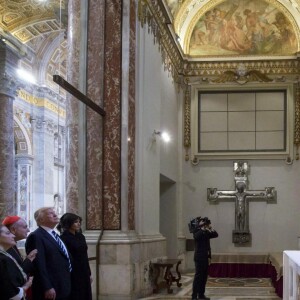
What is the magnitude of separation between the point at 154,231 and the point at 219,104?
691cm

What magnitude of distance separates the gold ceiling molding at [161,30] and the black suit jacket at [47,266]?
7.35 metres

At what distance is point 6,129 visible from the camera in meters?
14.8

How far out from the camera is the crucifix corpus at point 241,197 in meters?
19.0

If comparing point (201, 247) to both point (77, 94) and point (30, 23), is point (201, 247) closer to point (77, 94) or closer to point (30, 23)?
point (77, 94)

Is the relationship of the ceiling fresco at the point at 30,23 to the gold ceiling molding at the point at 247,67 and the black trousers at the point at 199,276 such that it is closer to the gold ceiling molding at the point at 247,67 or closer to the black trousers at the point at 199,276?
the gold ceiling molding at the point at 247,67

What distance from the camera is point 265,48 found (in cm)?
1964

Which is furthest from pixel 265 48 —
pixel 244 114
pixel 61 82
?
pixel 61 82

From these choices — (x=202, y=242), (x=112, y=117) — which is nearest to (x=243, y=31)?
(x=112, y=117)

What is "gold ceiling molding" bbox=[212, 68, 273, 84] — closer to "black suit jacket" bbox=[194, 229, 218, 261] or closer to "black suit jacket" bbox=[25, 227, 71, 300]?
"black suit jacket" bbox=[194, 229, 218, 261]

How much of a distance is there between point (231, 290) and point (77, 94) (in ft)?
20.1

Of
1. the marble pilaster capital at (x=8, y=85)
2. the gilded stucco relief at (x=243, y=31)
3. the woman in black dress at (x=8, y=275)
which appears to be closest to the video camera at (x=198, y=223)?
the marble pilaster capital at (x=8, y=85)

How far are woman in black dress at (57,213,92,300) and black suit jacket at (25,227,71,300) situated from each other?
0.83 meters

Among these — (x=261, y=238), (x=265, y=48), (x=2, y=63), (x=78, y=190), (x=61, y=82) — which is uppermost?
(x=265, y=48)

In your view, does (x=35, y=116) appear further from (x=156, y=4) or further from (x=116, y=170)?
(x=116, y=170)
